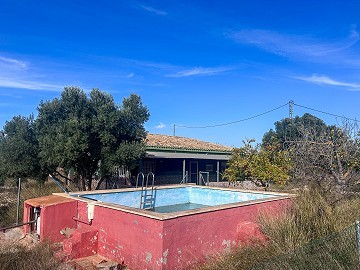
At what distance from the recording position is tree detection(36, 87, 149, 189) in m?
13.3

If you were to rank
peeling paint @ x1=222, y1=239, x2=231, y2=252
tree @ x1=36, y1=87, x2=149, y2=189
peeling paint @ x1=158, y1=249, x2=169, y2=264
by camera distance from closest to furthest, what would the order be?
1. peeling paint @ x1=158, y1=249, x2=169, y2=264
2. peeling paint @ x1=222, y1=239, x2=231, y2=252
3. tree @ x1=36, y1=87, x2=149, y2=189

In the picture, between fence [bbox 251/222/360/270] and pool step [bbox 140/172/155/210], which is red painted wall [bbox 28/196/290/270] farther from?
pool step [bbox 140/172/155/210]

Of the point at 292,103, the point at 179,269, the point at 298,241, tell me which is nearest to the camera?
the point at 298,241

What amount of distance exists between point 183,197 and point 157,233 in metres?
8.06

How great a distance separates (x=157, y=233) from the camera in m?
6.27

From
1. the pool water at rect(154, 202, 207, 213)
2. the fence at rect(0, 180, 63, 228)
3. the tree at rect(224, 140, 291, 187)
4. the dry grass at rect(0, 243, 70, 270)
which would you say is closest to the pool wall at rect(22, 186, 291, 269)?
the dry grass at rect(0, 243, 70, 270)

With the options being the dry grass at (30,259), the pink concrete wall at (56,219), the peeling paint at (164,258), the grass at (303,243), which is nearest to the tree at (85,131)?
the pink concrete wall at (56,219)

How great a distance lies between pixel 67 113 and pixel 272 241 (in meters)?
11.2

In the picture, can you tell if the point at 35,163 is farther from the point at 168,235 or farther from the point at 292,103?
the point at 292,103

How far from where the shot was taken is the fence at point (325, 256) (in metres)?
4.73

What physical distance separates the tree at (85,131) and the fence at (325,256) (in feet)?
33.0

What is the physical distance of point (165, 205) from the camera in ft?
43.2

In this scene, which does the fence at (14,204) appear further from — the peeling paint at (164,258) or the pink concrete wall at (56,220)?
the peeling paint at (164,258)

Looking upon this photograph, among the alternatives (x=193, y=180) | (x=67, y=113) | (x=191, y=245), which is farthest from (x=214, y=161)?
(x=191, y=245)
